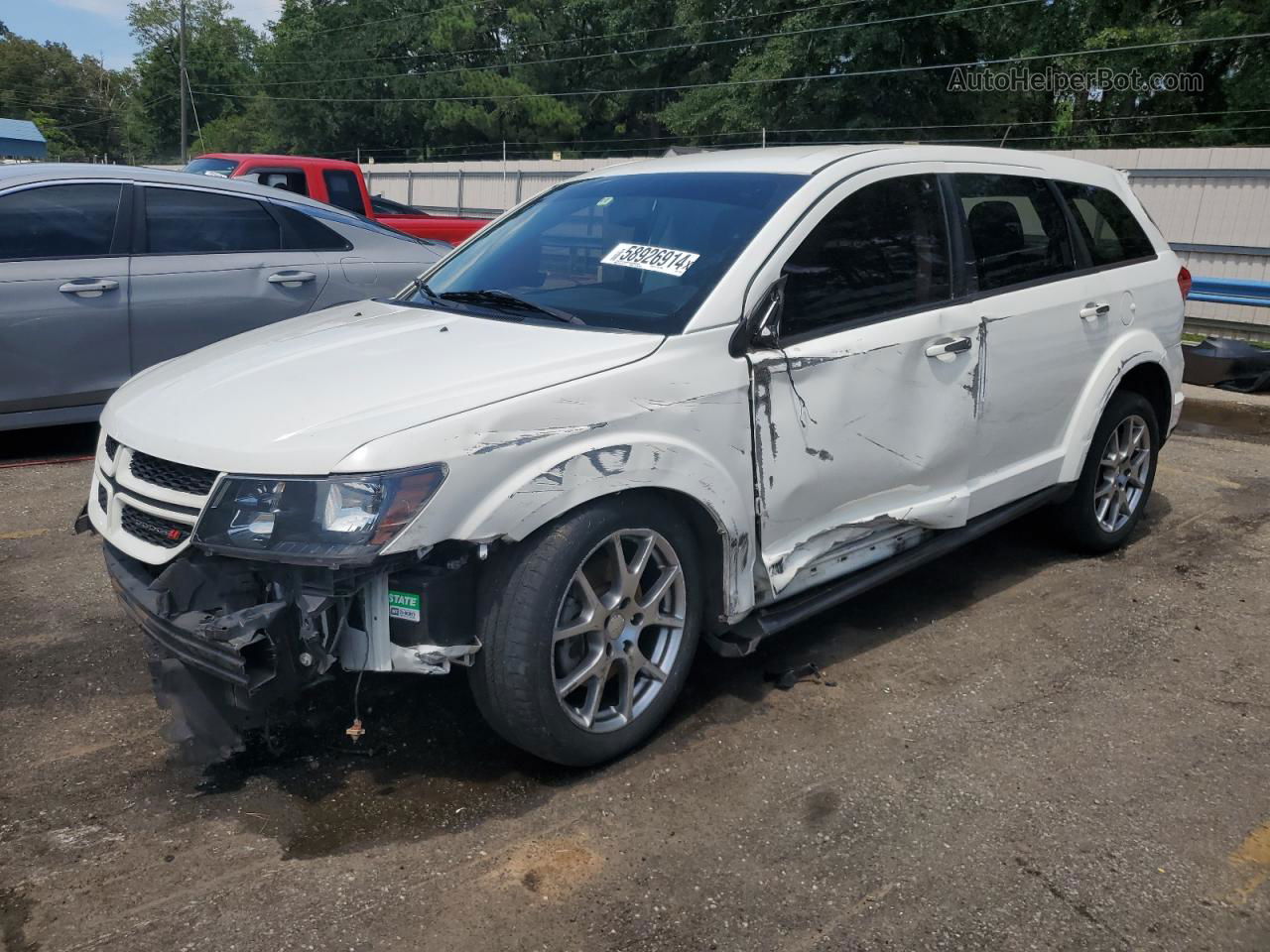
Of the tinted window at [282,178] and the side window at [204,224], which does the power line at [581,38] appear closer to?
the tinted window at [282,178]

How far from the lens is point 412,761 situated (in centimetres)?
332

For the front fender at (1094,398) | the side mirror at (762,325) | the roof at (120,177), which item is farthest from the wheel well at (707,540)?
the roof at (120,177)

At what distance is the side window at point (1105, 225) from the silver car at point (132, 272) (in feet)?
13.9

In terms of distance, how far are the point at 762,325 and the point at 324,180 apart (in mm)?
Result: 10715

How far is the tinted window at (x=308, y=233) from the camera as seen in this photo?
6938 mm

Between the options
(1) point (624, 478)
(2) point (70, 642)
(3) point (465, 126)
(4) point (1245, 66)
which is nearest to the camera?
(1) point (624, 478)

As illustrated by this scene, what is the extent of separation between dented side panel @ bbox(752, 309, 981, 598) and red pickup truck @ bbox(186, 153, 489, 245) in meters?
9.24

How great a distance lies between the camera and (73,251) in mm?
6133

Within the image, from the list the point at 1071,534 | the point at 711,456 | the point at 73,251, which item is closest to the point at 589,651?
the point at 711,456

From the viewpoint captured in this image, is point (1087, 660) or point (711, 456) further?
point (1087, 660)

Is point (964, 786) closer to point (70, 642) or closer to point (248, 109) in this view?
point (70, 642)

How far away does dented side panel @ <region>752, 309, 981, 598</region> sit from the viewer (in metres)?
3.51

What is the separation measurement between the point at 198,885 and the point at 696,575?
1.59 meters

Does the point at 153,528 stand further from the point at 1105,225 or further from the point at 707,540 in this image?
the point at 1105,225
